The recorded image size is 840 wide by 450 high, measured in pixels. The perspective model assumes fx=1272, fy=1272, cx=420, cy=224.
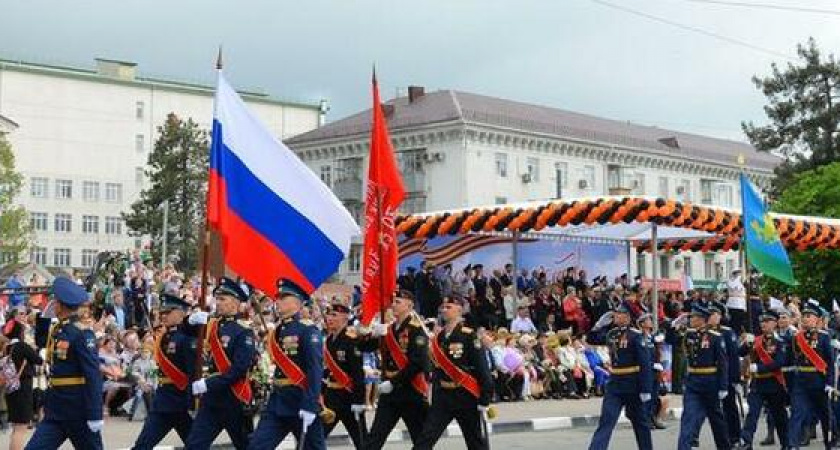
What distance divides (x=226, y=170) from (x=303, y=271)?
1.15 m

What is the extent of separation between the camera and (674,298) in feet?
97.4

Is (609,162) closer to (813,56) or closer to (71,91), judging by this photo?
(813,56)

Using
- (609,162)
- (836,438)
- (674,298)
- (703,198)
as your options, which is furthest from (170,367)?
(703,198)

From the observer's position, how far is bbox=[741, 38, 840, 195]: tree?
6034cm

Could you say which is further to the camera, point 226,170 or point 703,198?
point 703,198

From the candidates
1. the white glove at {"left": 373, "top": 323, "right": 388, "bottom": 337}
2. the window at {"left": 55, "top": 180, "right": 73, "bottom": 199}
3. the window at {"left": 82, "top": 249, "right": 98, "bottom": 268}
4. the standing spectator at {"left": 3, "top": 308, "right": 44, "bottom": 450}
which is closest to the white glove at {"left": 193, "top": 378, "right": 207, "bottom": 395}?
the white glove at {"left": 373, "top": 323, "right": 388, "bottom": 337}

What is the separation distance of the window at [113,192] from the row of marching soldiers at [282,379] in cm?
7775

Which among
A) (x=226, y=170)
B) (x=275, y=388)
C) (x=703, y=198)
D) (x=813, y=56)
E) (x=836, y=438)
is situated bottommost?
(x=836, y=438)

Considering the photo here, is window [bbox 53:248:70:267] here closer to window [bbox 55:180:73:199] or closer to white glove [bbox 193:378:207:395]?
window [bbox 55:180:73:199]

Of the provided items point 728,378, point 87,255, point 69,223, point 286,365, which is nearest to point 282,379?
point 286,365

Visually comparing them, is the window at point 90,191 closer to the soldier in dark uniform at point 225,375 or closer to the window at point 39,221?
the window at point 39,221

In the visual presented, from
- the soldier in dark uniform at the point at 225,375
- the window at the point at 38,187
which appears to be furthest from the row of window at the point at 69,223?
the soldier in dark uniform at the point at 225,375

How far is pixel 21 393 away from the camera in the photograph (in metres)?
13.6

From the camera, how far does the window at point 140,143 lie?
3472 inches
